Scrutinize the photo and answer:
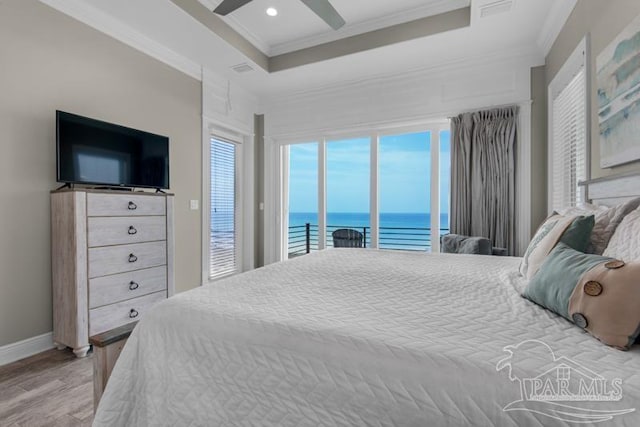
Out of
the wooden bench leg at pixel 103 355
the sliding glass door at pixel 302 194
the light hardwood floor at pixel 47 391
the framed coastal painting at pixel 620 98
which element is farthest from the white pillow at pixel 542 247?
the sliding glass door at pixel 302 194

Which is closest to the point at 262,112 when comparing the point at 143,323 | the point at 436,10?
the point at 436,10

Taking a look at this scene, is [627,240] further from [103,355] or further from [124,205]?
[124,205]

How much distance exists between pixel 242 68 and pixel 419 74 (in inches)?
83.7

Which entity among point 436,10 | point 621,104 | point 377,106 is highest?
point 436,10

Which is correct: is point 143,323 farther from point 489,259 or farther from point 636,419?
point 489,259

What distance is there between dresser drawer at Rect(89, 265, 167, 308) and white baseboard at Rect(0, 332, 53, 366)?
1.65ft

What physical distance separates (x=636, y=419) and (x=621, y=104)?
5.76 ft

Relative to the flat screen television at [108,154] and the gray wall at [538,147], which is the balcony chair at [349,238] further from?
the flat screen television at [108,154]

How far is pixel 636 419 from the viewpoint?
57cm

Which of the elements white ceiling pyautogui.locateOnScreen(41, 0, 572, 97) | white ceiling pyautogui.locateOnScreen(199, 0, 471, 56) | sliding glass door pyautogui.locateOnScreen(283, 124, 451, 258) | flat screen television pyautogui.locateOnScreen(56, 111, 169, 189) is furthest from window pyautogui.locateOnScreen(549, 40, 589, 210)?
flat screen television pyautogui.locateOnScreen(56, 111, 169, 189)

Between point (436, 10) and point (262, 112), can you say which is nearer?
point (436, 10)

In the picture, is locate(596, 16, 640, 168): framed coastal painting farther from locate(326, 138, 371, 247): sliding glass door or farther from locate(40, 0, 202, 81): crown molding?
locate(40, 0, 202, 81): crown molding

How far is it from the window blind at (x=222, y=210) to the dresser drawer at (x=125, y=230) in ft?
4.22

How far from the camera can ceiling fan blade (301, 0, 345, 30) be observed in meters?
2.20
